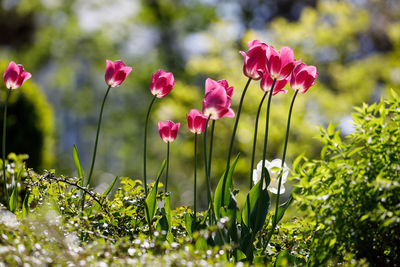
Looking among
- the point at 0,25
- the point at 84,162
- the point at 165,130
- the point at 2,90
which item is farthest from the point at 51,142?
the point at 84,162

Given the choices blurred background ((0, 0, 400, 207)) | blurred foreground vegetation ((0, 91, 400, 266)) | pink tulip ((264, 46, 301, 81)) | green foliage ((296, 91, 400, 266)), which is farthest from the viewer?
blurred background ((0, 0, 400, 207))

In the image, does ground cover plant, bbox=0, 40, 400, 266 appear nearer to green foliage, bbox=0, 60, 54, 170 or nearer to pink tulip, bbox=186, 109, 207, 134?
pink tulip, bbox=186, 109, 207, 134

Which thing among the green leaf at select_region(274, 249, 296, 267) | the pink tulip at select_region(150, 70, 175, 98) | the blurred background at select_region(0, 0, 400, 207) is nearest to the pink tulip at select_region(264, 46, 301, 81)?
the pink tulip at select_region(150, 70, 175, 98)

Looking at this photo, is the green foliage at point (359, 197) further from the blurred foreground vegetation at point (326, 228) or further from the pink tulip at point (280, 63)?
the pink tulip at point (280, 63)

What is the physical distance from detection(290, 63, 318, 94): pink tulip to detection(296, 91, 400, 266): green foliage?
0.23m

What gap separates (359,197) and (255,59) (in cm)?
65

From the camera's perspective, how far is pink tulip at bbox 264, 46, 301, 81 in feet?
5.17

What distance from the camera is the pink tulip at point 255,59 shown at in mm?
1622

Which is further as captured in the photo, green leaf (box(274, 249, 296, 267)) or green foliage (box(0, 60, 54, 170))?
green foliage (box(0, 60, 54, 170))

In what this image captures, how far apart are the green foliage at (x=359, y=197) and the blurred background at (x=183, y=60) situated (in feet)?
15.7

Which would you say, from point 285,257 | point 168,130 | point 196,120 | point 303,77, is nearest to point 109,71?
point 168,130

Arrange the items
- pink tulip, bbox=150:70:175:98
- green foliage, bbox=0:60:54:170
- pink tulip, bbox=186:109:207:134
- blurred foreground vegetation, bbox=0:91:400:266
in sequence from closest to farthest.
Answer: blurred foreground vegetation, bbox=0:91:400:266 < pink tulip, bbox=186:109:207:134 < pink tulip, bbox=150:70:175:98 < green foliage, bbox=0:60:54:170

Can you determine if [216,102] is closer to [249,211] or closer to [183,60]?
[249,211]

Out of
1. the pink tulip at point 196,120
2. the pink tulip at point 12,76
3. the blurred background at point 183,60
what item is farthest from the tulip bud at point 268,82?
the blurred background at point 183,60
